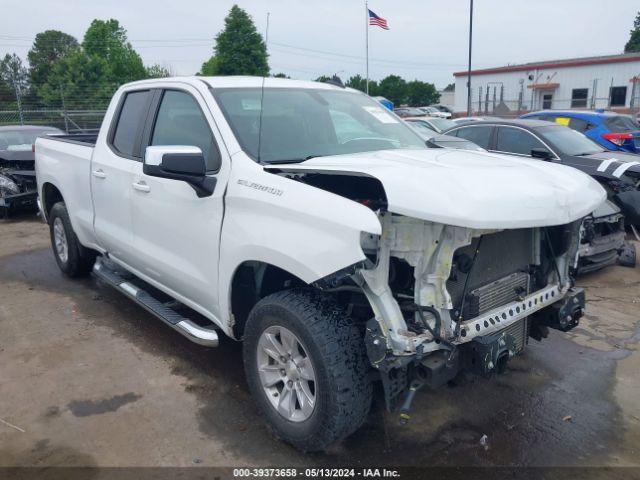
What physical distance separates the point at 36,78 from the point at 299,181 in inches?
2418

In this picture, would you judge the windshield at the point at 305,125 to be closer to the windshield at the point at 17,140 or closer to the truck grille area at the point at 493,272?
the truck grille area at the point at 493,272

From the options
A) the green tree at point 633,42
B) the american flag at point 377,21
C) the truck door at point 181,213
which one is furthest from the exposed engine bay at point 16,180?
the green tree at point 633,42

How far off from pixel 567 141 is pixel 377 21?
18.4 meters

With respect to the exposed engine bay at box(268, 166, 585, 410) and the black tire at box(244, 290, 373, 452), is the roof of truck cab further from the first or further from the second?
the black tire at box(244, 290, 373, 452)

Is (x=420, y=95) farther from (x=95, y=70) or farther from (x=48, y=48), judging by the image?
(x=48, y=48)

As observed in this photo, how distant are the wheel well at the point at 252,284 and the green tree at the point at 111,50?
171 ft

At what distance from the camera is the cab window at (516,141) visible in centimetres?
807

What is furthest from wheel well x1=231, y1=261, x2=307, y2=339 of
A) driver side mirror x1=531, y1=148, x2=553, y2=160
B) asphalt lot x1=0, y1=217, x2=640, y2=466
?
driver side mirror x1=531, y1=148, x2=553, y2=160

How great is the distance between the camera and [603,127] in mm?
10492

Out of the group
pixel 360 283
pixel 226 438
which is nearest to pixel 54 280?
pixel 226 438

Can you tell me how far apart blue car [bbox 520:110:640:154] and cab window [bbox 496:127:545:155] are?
108 inches

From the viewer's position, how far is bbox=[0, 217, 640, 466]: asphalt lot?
317 cm

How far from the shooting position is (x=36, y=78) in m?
55.5

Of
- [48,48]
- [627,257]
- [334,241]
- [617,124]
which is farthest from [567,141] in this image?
[48,48]
